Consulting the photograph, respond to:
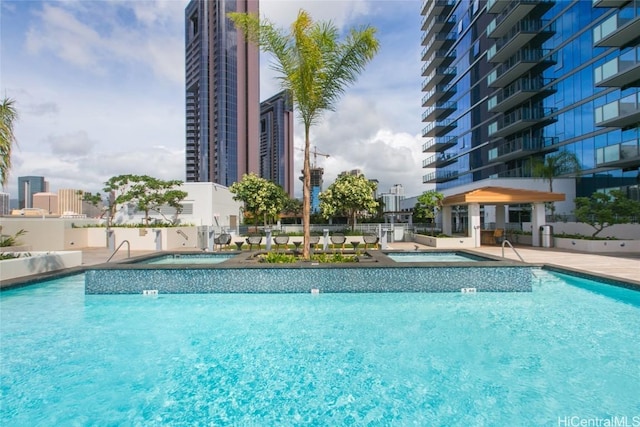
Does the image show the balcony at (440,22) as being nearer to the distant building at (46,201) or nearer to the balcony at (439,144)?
the balcony at (439,144)

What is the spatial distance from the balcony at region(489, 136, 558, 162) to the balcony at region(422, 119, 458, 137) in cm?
1330

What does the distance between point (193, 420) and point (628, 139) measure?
1151 inches

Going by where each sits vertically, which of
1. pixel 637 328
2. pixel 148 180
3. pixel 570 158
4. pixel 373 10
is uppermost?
pixel 373 10

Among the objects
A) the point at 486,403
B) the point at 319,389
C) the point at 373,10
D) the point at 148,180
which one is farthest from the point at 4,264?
the point at 373,10

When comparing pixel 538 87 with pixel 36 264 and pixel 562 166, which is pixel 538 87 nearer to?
pixel 562 166

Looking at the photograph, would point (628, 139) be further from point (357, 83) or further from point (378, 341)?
point (378, 341)

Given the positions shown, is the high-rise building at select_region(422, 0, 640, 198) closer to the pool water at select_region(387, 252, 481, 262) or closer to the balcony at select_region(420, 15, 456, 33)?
the balcony at select_region(420, 15, 456, 33)

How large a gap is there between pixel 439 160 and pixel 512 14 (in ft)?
72.9

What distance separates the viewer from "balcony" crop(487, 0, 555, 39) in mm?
28931

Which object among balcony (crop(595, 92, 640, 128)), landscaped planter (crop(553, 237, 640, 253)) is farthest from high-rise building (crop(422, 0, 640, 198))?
landscaped planter (crop(553, 237, 640, 253))

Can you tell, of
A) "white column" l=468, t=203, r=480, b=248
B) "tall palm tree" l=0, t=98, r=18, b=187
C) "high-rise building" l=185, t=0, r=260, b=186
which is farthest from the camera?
"high-rise building" l=185, t=0, r=260, b=186

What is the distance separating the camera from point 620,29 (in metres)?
20.1

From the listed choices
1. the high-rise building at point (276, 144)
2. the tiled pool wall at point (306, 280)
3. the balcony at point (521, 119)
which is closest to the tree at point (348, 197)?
the tiled pool wall at point (306, 280)

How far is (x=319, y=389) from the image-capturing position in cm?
385
